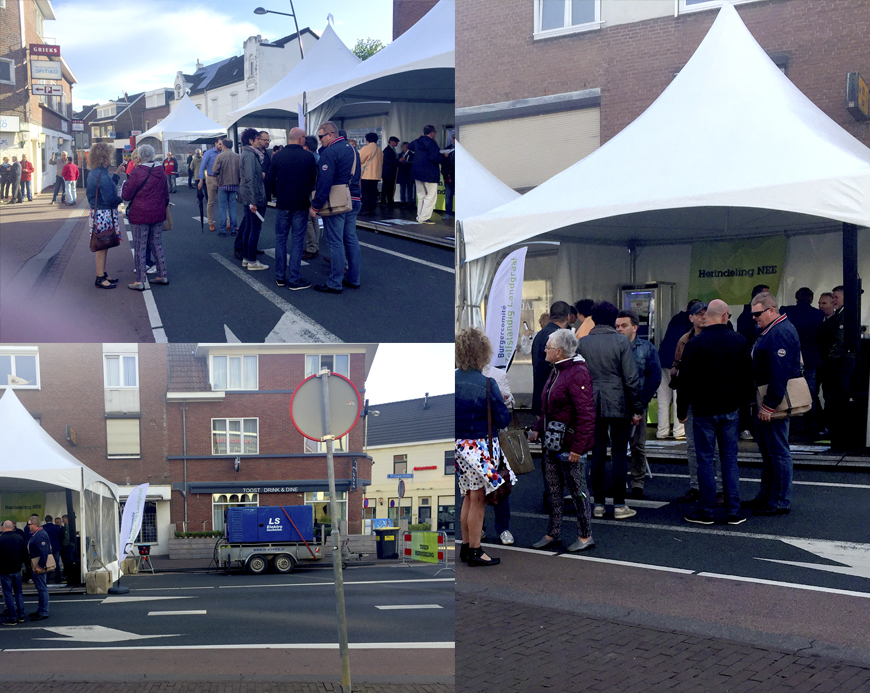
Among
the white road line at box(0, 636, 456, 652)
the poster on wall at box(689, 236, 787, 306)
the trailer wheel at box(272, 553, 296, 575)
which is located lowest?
the white road line at box(0, 636, 456, 652)

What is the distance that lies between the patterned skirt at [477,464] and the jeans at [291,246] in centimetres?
272

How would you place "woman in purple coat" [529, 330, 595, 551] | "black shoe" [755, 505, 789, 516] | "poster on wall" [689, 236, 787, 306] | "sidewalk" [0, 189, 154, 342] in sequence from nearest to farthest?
"sidewalk" [0, 189, 154, 342] → "woman in purple coat" [529, 330, 595, 551] → "black shoe" [755, 505, 789, 516] → "poster on wall" [689, 236, 787, 306]

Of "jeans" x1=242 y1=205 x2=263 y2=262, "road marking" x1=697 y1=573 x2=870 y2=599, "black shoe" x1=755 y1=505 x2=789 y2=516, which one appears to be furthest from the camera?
"black shoe" x1=755 y1=505 x2=789 y2=516

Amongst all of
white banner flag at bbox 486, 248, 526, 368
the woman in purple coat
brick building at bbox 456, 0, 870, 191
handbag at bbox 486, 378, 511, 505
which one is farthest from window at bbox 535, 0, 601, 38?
handbag at bbox 486, 378, 511, 505

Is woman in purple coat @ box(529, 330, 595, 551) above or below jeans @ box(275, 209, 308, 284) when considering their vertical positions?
below

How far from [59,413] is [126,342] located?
2.21 feet

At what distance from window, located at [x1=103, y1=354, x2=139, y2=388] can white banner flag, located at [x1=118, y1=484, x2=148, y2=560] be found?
32 centimetres

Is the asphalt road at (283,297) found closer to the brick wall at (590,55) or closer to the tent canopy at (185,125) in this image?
the tent canopy at (185,125)

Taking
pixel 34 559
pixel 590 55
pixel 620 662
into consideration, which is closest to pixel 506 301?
pixel 620 662

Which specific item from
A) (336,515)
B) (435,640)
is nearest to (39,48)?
(336,515)

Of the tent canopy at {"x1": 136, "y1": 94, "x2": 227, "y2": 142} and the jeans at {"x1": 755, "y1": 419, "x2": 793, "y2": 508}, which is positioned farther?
the jeans at {"x1": 755, "y1": 419, "x2": 793, "y2": 508}

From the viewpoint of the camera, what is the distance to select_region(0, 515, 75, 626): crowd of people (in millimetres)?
2650

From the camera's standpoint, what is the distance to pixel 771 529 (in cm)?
605

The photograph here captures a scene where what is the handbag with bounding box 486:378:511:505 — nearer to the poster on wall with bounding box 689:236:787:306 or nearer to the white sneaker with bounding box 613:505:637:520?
the white sneaker with bounding box 613:505:637:520
